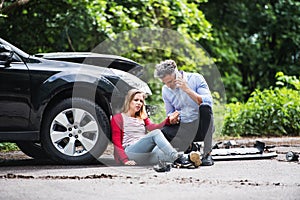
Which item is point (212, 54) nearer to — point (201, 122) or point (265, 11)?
point (265, 11)

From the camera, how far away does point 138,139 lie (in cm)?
786

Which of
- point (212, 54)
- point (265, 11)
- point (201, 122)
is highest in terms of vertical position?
point (265, 11)

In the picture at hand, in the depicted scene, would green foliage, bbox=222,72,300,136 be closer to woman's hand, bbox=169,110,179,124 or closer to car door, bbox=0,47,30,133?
woman's hand, bbox=169,110,179,124

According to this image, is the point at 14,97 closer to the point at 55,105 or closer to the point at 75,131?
the point at 55,105

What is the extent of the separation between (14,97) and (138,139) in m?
1.49

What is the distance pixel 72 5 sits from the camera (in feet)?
45.8

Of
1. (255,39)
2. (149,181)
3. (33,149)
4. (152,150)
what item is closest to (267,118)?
(33,149)

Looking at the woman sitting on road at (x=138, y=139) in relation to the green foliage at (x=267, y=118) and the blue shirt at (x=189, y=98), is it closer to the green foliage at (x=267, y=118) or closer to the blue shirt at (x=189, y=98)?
the blue shirt at (x=189, y=98)

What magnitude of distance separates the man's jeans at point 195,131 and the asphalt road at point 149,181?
36cm

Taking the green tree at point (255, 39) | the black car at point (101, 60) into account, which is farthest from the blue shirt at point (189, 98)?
the green tree at point (255, 39)

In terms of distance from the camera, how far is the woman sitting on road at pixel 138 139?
7.59 m

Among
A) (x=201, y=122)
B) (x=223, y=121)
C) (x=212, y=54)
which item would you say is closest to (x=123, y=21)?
(x=223, y=121)

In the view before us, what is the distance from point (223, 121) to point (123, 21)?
295cm

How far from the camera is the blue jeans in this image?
7.53 meters
